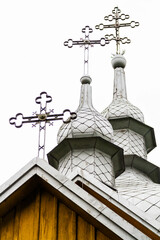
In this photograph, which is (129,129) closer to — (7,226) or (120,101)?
(120,101)

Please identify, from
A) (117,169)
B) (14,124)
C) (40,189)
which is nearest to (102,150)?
(117,169)

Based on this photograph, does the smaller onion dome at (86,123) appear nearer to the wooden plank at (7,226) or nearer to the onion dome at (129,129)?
the onion dome at (129,129)

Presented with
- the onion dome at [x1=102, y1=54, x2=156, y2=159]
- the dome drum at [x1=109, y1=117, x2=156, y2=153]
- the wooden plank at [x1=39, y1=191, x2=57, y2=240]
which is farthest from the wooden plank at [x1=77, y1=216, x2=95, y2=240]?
the dome drum at [x1=109, y1=117, x2=156, y2=153]

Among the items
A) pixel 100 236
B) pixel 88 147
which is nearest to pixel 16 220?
pixel 100 236

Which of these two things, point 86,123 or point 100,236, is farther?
point 86,123

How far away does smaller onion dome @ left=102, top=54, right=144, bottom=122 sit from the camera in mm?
23641

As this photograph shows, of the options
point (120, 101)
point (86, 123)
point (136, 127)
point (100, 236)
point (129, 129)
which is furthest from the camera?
point (120, 101)

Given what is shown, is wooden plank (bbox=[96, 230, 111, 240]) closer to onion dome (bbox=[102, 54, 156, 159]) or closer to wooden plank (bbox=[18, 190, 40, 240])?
wooden plank (bbox=[18, 190, 40, 240])

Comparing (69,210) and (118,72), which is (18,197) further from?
(118,72)

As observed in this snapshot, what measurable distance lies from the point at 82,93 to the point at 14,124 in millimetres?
8736

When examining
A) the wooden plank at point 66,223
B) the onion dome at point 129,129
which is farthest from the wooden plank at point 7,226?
the onion dome at point 129,129

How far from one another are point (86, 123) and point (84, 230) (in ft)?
33.9

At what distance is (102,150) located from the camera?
17172 mm

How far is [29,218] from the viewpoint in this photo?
724 cm
